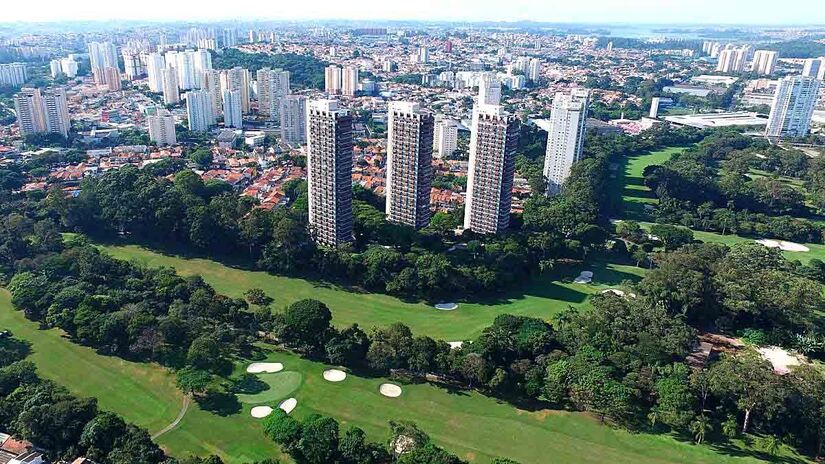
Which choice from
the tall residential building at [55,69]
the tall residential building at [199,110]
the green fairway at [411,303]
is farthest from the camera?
the tall residential building at [55,69]

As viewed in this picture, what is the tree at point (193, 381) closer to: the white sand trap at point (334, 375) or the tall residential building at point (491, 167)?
the white sand trap at point (334, 375)

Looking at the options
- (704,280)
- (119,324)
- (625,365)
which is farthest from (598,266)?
(119,324)

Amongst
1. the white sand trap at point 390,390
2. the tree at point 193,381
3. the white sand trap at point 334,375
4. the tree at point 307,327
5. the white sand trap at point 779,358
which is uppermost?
the tree at point 307,327

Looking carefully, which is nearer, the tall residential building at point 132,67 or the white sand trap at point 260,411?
the white sand trap at point 260,411

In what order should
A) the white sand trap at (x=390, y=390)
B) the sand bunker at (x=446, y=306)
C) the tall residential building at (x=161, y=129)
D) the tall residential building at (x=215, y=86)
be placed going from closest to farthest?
the white sand trap at (x=390, y=390) < the sand bunker at (x=446, y=306) < the tall residential building at (x=161, y=129) < the tall residential building at (x=215, y=86)

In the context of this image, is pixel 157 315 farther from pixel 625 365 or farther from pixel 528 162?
pixel 528 162

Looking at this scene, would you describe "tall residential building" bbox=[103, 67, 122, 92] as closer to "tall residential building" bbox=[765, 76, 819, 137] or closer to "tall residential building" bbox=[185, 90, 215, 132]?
"tall residential building" bbox=[185, 90, 215, 132]

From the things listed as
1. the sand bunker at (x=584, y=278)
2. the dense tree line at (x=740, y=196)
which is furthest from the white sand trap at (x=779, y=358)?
the dense tree line at (x=740, y=196)
